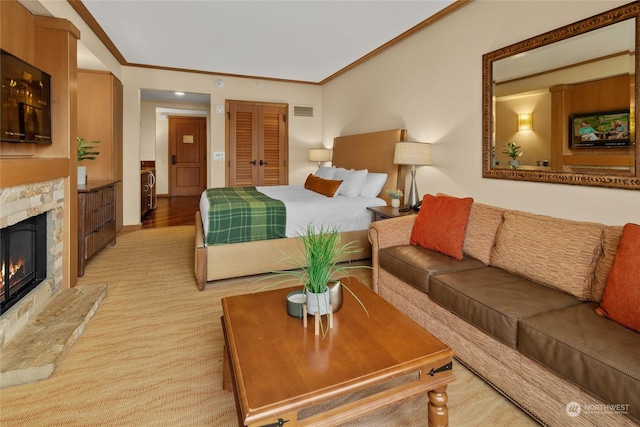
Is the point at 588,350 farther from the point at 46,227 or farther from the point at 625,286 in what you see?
the point at 46,227

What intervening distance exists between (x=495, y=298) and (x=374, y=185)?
2.58 meters

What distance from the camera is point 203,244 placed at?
316 cm

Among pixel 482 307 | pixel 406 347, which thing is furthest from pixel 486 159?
pixel 406 347

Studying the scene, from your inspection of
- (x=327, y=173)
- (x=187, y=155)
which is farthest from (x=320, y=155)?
(x=187, y=155)

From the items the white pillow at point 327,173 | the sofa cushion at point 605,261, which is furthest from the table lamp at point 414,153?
the sofa cushion at point 605,261

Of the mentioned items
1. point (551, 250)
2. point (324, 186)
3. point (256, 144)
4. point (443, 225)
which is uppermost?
point (256, 144)

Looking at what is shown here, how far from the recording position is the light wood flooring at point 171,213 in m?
6.20

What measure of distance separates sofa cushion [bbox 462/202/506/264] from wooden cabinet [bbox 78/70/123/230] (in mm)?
4492

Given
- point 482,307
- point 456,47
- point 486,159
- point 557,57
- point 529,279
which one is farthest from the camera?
point 456,47

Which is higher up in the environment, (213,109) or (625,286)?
(213,109)

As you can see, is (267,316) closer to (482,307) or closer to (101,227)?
(482,307)

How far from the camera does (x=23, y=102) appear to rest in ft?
7.82

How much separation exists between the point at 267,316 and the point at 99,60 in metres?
4.34

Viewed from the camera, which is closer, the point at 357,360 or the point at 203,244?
the point at 357,360
